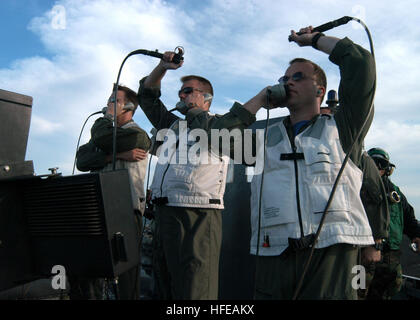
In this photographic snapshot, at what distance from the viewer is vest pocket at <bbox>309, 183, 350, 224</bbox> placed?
6.11 ft

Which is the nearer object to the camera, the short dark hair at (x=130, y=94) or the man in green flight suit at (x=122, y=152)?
the man in green flight suit at (x=122, y=152)

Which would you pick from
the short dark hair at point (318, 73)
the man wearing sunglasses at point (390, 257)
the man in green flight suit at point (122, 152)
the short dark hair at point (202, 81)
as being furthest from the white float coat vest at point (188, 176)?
the man wearing sunglasses at point (390, 257)

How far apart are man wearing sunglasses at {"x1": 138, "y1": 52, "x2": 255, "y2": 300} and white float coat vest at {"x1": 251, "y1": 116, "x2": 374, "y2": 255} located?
2.18 ft

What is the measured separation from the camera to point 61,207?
1439 mm

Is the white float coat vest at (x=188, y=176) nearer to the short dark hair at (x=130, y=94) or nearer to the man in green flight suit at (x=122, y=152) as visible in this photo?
the man in green flight suit at (x=122, y=152)

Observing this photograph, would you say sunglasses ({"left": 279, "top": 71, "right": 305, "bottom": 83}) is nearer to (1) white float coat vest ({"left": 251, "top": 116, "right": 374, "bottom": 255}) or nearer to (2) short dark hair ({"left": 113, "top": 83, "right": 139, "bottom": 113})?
(1) white float coat vest ({"left": 251, "top": 116, "right": 374, "bottom": 255})

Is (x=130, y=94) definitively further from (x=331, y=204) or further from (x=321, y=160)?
(x=331, y=204)

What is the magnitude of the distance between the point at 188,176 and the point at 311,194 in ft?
3.57

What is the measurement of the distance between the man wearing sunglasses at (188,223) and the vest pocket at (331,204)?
3.26 ft

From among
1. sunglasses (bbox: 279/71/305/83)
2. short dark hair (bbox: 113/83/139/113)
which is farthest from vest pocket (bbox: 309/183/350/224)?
short dark hair (bbox: 113/83/139/113)

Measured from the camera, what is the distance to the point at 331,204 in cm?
188

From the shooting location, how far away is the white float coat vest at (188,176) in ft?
8.91

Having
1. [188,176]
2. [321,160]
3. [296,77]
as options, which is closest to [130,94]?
[188,176]

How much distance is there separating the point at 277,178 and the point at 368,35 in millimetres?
946
